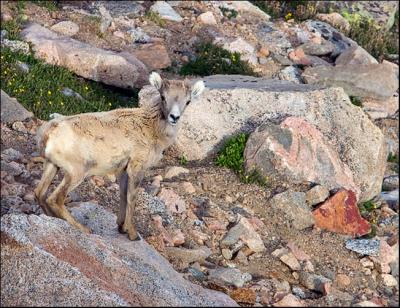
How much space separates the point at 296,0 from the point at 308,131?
12.4 m

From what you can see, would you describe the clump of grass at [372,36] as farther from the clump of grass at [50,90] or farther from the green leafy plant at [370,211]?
the green leafy plant at [370,211]

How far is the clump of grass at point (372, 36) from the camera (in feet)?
74.7

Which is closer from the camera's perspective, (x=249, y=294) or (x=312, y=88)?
(x=249, y=294)

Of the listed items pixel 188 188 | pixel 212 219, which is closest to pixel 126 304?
pixel 212 219

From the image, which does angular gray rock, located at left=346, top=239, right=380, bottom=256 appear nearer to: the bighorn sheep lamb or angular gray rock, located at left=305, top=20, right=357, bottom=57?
the bighorn sheep lamb

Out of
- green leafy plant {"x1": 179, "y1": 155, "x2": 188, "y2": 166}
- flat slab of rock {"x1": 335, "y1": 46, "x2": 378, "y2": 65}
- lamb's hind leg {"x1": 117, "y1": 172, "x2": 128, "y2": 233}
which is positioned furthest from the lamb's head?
flat slab of rock {"x1": 335, "y1": 46, "x2": 378, "y2": 65}

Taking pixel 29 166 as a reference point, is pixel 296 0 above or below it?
below

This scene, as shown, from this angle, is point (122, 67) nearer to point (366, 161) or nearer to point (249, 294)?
point (366, 161)

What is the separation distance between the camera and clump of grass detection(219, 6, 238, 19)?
21.9 m

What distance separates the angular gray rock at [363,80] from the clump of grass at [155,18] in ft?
13.8

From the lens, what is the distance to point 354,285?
10227 millimetres

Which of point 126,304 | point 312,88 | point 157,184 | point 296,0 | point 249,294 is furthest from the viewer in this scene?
point 296,0

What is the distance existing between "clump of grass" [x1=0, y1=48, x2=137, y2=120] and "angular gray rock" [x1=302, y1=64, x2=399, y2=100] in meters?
5.41

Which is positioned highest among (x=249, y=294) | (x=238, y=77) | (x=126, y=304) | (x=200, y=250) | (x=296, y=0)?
(x=126, y=304)
